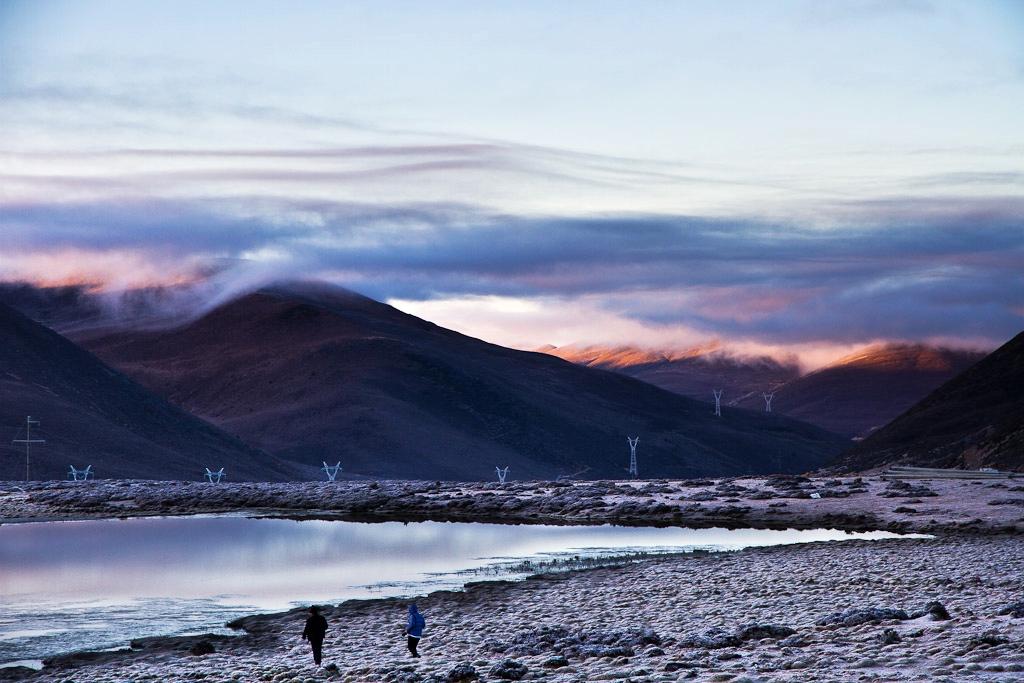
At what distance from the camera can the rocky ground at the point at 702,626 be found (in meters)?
16.6

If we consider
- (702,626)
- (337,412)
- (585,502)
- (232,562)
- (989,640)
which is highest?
(337,412)

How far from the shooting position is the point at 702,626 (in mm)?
21312

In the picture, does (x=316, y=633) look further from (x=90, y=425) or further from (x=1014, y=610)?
(x=90, y=425)

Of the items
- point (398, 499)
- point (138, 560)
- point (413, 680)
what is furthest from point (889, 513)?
point (413, 680)

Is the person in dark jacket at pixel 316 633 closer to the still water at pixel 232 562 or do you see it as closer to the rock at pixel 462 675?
the rock at pixel 462 675

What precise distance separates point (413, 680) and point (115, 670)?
20.3ft

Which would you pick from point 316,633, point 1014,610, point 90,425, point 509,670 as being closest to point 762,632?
point 1014,610

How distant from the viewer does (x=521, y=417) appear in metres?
165

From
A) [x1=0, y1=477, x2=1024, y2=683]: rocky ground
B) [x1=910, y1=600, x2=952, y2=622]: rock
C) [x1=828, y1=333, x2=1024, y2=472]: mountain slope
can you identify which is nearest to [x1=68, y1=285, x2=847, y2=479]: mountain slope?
[x1=828, y1=333, x2=1024, y2=472]: mountain slope

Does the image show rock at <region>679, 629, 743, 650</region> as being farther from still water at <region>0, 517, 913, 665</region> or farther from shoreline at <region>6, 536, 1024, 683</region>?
still water at <region>0, 517, 913, 665</region>

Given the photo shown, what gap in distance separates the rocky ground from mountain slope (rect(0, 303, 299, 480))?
64274mm

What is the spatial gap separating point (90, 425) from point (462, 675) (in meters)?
88.7

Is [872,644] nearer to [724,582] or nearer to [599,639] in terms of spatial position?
[599,639]

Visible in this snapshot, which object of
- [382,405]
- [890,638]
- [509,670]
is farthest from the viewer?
[382,405]
